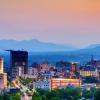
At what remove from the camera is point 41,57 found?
11398 millimetres

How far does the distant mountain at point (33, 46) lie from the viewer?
32.9 feet

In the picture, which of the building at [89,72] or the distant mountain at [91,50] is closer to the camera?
the distant mountain at [91,50]

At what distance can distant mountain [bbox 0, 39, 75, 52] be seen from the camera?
10.0 meters

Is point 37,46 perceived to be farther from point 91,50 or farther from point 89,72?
point 89,72

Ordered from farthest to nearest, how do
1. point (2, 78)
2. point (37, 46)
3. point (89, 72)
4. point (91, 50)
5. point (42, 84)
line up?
point (89, 72) < point (2, 78) < point (42, 84) < point (91, 50) < point (37, 46)

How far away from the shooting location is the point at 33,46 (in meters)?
10.4

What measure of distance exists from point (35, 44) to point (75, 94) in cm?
134

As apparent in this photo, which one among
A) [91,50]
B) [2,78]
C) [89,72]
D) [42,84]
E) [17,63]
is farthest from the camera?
[89,72]

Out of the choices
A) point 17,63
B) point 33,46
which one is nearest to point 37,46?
point 33,46

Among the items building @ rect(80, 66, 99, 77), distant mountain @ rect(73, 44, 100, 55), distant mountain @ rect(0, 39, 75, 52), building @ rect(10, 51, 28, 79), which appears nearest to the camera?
distant mountain @ rect(0, 39, 75, 52)

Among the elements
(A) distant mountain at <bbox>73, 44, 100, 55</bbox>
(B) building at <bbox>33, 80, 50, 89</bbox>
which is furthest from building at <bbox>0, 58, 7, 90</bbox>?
(A) distant mountain at <bbox>73, 44, 100, 55</bbox>

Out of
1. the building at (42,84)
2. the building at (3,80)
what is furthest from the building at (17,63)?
the building at (42,84)

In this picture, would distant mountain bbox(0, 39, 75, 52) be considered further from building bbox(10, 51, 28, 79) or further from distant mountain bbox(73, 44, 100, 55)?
building bbox(10, 51, 28, 79)

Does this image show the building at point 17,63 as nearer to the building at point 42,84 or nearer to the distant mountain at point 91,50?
the building at point 42,84
